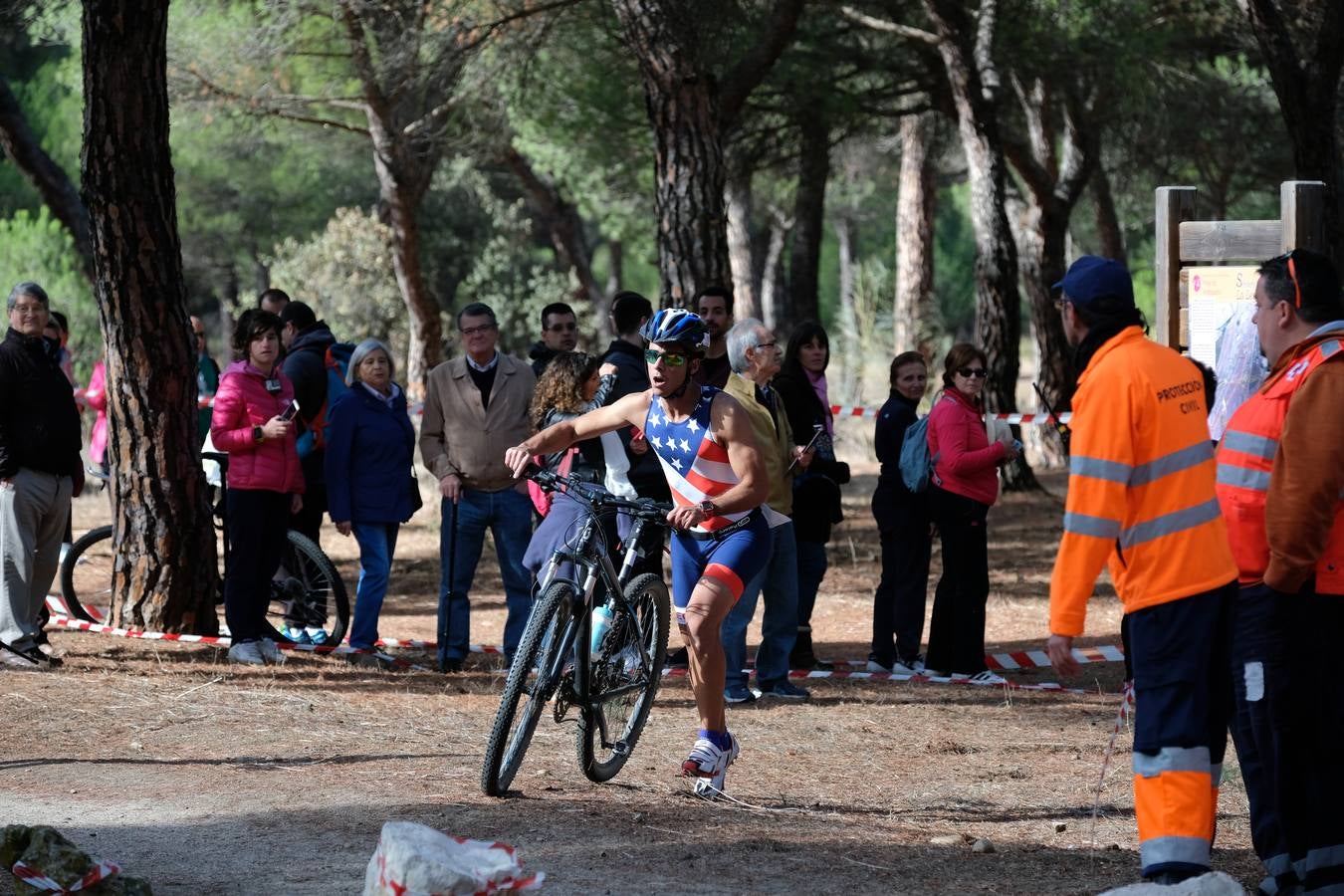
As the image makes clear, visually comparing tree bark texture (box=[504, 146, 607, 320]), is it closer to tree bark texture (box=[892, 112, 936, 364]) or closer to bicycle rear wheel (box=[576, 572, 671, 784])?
tree bark texture (box=[892, 112, 936, 364])

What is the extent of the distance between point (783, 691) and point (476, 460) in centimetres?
203

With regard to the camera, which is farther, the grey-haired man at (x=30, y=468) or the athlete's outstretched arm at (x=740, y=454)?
the grey-haired man at (x=30, y=468)

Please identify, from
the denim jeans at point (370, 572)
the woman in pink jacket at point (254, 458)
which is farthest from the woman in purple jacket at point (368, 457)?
the woman in pink jacket at point (254, 458)

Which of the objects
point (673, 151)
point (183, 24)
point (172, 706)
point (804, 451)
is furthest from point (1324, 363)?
point (183, 24)

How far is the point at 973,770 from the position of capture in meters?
7.34

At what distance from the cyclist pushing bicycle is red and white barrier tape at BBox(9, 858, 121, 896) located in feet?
7.01

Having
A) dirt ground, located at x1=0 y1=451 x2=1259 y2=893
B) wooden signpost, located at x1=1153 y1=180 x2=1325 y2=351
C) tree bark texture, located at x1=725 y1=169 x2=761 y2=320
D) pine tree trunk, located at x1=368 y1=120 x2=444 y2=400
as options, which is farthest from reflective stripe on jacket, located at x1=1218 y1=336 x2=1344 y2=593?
tree bark texture, located at x1=725 y1=169 x2=761 y2=320

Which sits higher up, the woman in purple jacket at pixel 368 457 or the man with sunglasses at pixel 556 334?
the man with sunglasses at pixel 556 334

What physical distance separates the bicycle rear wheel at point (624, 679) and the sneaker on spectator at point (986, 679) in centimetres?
300

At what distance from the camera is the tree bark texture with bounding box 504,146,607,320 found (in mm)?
31422

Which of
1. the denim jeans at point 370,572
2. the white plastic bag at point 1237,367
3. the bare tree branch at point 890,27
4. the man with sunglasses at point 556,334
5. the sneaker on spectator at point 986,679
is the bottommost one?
the sneaker on spectator at point 986,679

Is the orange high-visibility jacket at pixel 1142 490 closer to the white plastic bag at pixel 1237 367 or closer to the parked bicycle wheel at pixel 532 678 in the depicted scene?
the white plastic bag at pixel 1237 367

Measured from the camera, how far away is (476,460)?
9188 mm

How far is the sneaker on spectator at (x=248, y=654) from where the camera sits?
9.41 metres
